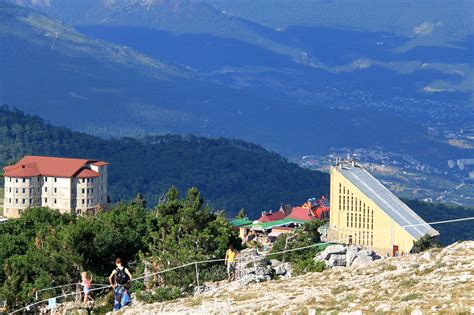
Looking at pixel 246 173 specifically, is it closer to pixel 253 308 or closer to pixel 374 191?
pixel 374 191

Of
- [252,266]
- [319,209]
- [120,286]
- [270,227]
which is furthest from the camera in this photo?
[319,209]

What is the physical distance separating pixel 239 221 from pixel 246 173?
325 feet

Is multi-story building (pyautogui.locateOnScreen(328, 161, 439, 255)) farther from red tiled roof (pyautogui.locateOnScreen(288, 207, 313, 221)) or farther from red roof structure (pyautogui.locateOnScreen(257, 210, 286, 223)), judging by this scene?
red roof structure (pyautogui.locateOnScreen(257, 210, 286, 223))

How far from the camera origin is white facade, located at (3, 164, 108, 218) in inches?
3661

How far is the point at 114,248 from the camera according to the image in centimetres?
4106

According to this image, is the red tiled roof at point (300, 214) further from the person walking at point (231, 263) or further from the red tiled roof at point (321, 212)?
the person walking at point (231, 263)

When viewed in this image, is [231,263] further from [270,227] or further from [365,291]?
[270,227]

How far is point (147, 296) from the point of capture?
108ft

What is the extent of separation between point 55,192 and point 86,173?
246 cm

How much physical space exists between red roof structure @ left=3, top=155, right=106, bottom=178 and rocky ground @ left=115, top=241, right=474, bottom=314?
6306cm

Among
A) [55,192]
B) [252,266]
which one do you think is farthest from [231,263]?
[55,192]

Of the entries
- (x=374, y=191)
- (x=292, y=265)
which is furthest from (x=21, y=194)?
(x=292, y=265)

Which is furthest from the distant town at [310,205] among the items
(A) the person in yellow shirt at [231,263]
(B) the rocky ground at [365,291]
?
(B) the rocky ground at [365,291]

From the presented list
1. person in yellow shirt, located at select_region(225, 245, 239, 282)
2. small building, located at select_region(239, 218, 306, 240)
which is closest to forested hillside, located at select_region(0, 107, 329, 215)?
small building, located at select_region(239, 218, 306, 240)
